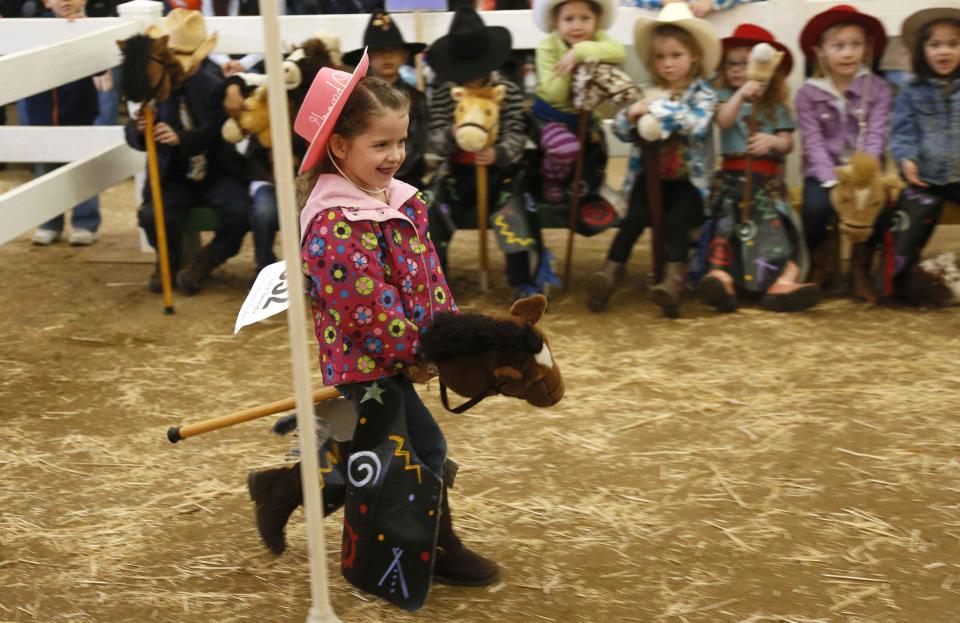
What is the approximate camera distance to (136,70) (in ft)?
19.9

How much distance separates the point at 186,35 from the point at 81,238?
1.92 metres

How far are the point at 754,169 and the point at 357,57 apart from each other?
2061mm

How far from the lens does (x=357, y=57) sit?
6.39m

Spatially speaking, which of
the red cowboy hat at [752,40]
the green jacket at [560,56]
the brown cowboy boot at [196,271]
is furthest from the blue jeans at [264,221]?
the red cowboy hat at [752,40]

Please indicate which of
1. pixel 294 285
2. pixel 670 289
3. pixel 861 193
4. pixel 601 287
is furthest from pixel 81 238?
pixel 294 285

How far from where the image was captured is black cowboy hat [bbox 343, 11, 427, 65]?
624 centimetres

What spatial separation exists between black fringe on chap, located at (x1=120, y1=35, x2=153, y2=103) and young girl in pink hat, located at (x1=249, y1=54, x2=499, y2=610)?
3.11 metres

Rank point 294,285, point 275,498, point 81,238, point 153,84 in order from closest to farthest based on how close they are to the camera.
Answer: point 294,285 < point 275,498 < point 153,84 < point 81,238

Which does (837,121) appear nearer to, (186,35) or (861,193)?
(861,193)

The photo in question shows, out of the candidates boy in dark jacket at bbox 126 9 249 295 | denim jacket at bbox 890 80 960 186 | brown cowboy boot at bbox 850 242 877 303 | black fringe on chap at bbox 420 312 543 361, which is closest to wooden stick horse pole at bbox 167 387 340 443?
black fringe on chap at bbox 420 312 543 361

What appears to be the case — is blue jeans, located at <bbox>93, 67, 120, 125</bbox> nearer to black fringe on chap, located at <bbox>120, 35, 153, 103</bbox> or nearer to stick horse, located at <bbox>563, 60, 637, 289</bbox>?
black fringe on chap, located at <bbox>120, 35, 153, 103</bbox>

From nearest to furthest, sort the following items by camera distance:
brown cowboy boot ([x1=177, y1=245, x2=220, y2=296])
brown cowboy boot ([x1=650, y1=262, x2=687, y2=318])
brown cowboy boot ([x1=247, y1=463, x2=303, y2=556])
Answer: brown cowboy boot ([x1=247, y1=463, x2=303, y2=556])
brown cowboy boot ([x1=650, y1=262, x2=687, y2=318])
brown cowboy boot ([x1=177, y1=245, x2=220, y2=296])

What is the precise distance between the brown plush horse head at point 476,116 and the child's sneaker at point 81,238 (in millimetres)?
2816

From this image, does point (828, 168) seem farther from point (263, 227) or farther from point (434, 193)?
point (263, 227)
